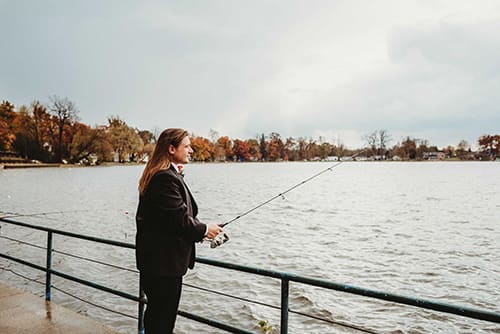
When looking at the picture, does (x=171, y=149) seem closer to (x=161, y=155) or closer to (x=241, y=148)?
(x=161, y=155)

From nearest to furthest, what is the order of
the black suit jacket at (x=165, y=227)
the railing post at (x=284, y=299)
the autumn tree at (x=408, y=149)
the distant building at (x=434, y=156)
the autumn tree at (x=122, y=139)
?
the black suit jacket at (x=165, y=227) → the railing post at (x=284, y=299) → the autumn tree at (x=122, y=139) → the autumn tree at (x=408, y=149) → the distant building at (x=434, y=156)

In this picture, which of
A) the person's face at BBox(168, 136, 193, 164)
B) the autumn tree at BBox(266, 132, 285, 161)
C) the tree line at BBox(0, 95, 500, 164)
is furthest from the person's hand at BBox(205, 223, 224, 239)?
the autumn tree at BBox(266, 132, 285, 161)

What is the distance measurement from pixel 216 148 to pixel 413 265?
142050 mm

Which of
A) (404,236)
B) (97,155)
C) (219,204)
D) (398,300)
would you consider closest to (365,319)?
(398,300)

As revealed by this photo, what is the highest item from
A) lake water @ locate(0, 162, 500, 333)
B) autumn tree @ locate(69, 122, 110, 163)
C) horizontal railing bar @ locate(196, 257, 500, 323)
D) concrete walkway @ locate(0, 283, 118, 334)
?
autumn tree @ locate(69, 122, 110, 163)

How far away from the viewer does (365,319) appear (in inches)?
332

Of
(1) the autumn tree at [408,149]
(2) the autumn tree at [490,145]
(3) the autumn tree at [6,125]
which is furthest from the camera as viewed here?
(2) the autumn tree at [490,145]

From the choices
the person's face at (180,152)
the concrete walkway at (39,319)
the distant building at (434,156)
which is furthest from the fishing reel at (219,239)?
the distant building at (434,156)

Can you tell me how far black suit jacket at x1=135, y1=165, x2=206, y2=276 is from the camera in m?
2.39

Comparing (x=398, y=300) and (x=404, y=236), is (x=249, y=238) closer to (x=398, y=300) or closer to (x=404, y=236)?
(x=404, y=236)

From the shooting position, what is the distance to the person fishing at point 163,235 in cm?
240

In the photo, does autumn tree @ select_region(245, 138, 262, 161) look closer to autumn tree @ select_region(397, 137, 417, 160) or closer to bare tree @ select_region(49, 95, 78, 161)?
autumn tree @ select_region(397, 137, 417, 160)

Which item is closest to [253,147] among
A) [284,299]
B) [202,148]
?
[202,148]

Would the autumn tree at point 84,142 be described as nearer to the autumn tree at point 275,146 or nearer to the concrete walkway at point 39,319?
the autumn tree at point 275,146
